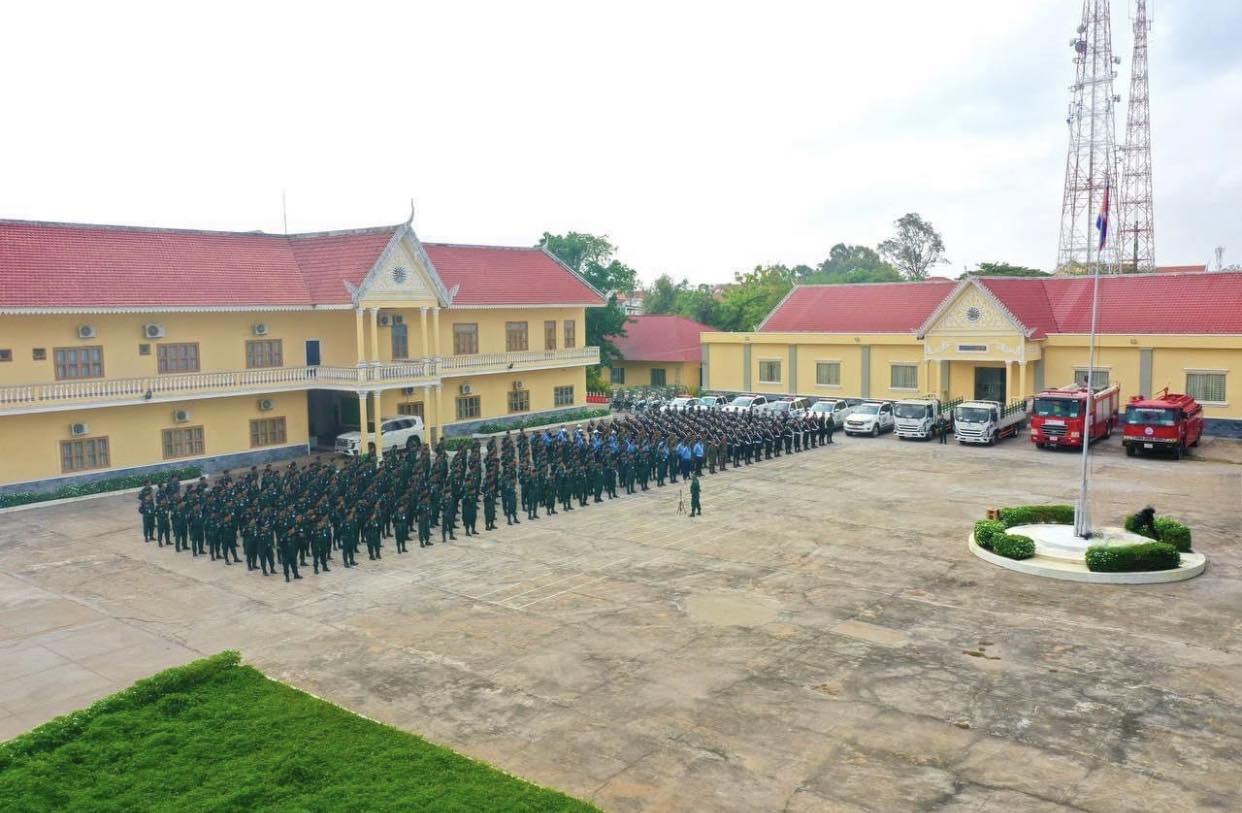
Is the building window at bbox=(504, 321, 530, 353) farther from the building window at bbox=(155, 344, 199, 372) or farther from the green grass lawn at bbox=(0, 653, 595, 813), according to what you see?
the green grass lawn at bbox=(0, 653, 595, 813)

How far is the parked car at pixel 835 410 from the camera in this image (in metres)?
37.2

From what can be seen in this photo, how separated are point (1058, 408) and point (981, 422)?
250 centimetres

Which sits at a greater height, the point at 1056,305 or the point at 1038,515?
the point at 1056,305

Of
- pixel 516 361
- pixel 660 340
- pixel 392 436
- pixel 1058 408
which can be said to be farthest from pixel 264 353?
pixel 1058 408

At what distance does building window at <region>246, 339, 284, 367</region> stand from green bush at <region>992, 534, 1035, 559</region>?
73.4 feet

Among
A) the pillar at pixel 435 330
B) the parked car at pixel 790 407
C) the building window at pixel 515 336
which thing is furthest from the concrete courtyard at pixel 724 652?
the building window at pixel 515 336

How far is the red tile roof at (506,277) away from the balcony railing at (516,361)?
1.93m

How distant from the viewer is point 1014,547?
17.9 m

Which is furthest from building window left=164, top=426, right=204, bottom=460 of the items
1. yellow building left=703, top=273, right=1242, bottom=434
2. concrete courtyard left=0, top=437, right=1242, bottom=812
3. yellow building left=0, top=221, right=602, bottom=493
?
yellow building left=703, top=273, right=1242, bottom=434

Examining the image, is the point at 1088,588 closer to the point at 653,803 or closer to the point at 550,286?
the point at 653,803

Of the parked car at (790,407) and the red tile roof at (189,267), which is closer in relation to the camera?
the red tile roof at (189,267)

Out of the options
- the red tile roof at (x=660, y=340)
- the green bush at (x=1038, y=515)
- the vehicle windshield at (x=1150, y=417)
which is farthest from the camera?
the red tile roof at (x=660, y=340)

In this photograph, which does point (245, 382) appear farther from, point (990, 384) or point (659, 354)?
point (990, 384)

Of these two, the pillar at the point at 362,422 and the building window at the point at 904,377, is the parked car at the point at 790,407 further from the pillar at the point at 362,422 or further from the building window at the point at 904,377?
the pillar at the point at 362,422
